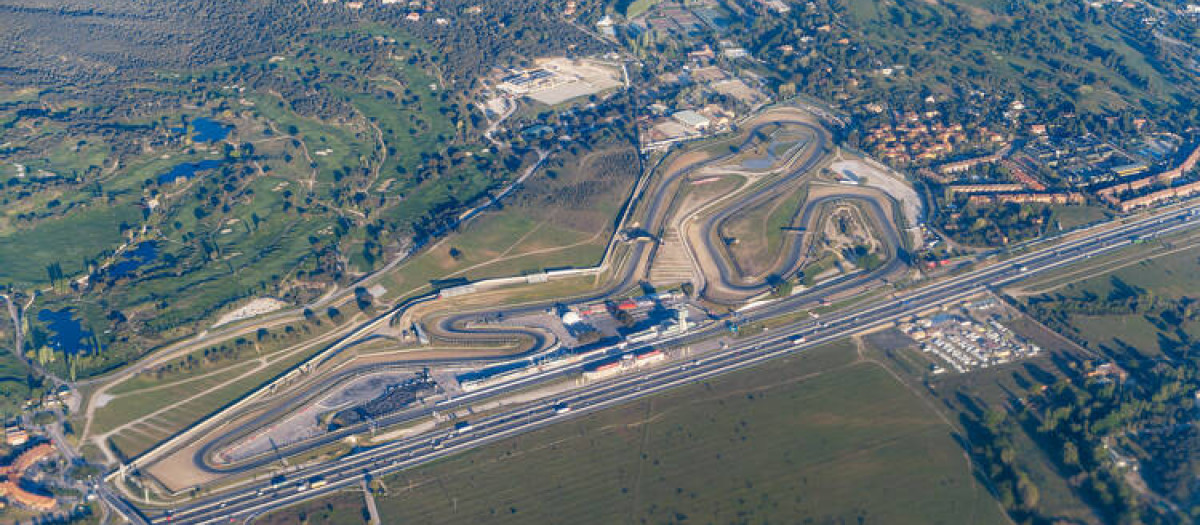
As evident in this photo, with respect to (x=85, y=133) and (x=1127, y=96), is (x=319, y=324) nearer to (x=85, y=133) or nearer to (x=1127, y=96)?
(x=85, y=133)

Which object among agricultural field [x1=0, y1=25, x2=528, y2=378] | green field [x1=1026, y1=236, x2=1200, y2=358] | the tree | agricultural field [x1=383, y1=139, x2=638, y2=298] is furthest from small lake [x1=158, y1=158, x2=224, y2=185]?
the tree

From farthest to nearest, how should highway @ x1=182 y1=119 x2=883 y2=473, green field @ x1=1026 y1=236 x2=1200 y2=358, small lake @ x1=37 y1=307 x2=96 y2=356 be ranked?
1. green field @ x1=1026 y1=236 x2=1200 y2=358
2. small lake @ x1=37 y1=307 x2=96 y2=356
3. highway @ x1=182 y1=119 x2=883 y2=473

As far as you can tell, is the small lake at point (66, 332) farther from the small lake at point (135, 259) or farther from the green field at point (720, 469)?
the green field at point (720, 469)

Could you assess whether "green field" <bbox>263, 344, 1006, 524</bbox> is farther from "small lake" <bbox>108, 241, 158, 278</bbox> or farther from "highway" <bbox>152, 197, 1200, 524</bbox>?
"small lake" <bbox>108, 241, 158, 278</bbox>

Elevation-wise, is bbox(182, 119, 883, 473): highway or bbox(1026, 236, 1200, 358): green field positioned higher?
bbox(182, 119, 883, 473): highway

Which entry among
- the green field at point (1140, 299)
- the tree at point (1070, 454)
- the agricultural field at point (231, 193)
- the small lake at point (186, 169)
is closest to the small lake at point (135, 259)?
the agricultural field at point (231, 193)

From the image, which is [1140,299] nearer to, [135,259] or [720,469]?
[720,469]

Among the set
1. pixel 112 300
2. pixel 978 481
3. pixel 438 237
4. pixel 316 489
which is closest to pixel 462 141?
pixel 438 237
